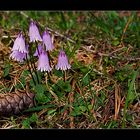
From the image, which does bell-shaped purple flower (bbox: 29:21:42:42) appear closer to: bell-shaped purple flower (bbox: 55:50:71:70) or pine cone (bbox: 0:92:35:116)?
bell-shaped purple flower (bbox: 55:50:71:70)

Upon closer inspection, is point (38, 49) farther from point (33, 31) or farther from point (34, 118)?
point (34, 118)

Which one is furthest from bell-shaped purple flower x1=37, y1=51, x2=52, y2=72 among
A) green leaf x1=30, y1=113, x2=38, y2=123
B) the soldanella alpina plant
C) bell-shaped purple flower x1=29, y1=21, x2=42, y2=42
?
green leaf x1=30, y1=113, x2=38, y2=123

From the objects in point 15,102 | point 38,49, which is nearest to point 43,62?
point 38,49

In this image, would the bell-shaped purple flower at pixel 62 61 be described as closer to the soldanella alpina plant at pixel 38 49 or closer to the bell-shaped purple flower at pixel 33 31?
the soldanella alpina plant at pixel 38 49

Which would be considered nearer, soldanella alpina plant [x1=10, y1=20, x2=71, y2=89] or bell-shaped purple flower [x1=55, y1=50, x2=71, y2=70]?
soldanella alpina plant [x1=10, y1=20, x2=71, y2=89]

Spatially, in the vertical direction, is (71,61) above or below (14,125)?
above

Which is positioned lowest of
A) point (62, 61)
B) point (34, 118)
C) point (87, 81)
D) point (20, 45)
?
point (34, 118)
